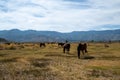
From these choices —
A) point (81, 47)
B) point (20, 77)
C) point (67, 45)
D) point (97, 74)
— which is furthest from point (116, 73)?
point (67, 45)

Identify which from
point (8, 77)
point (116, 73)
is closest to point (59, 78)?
point (8, 77)

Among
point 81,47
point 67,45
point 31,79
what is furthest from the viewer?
point 67,45

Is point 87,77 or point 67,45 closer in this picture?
point 87,77

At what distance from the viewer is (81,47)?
169 feet

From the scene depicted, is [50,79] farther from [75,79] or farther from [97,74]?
[97,74]

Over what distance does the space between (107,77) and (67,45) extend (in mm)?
34193

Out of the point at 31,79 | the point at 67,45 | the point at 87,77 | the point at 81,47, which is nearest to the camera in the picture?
the point at 31,79

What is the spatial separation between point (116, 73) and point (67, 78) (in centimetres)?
626

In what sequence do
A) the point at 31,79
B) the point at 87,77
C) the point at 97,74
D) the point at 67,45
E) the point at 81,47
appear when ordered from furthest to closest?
the point at 67,45 < the point at 81,47 < the point at 97,74 < the point at 87,77 < the point at 31,79

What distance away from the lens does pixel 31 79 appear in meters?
23.7

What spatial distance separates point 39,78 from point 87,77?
4.52 metres

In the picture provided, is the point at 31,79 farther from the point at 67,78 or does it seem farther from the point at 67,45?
the point at 67,45

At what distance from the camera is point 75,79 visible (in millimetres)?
24312

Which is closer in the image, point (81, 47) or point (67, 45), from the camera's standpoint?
point (81, 47)
